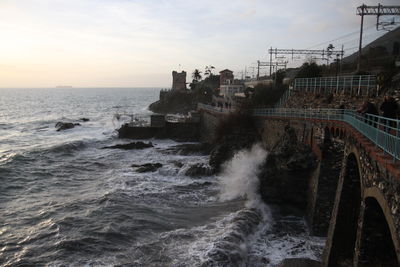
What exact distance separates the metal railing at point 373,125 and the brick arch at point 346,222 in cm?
162

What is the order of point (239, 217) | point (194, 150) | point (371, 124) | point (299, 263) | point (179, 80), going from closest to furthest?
point (371, 124) < point (299, 263) < point (239, 217) < point (194, 150) < point (179, 80)

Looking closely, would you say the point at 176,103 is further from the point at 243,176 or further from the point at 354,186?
the point at 354,186

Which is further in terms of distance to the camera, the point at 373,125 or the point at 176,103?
the point at 176,103

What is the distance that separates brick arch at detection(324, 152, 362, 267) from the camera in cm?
1462

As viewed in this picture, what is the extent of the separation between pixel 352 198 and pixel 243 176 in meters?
12.6

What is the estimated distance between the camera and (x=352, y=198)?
1477 centimetres

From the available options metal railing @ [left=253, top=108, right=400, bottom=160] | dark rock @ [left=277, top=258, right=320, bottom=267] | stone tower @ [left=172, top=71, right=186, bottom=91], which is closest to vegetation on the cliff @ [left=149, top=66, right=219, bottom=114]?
stone tower @ [left=172, top=71, right=186, bottom=91]

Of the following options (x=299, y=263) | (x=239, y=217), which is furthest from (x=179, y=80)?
(x=299, y=263)

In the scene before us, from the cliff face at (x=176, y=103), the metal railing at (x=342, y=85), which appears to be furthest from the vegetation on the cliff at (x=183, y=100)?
the metal railing at (x=342, y=85)

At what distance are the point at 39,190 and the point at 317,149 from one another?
71.9 feet

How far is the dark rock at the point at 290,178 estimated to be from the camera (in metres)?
22.0

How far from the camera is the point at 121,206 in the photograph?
23.8 metres

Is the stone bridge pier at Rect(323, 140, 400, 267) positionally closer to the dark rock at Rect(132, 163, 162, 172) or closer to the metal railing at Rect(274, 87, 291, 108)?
the dark rock at Rect(132, 163, 162, 172)

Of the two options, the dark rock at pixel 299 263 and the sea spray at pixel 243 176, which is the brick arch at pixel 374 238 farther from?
the sea spray at pixel 243 176
